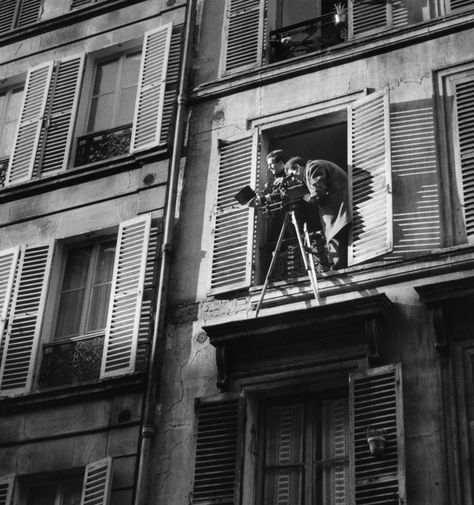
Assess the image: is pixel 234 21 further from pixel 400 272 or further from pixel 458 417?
pixel 458 417

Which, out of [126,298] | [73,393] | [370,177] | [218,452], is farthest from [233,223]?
[218,452]

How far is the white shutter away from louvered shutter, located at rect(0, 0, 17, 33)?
4771 millimetres

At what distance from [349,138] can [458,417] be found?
409 cm

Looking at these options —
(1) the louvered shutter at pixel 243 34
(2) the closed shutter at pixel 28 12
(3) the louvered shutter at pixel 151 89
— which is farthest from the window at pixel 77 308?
(2) the closed shutter at pixel 28 12

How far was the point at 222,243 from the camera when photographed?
1425 cm

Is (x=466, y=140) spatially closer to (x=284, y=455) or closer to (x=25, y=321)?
(x=284, y=455)

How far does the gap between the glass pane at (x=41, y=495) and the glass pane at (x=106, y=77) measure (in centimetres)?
608

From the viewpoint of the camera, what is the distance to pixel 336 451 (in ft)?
40.3

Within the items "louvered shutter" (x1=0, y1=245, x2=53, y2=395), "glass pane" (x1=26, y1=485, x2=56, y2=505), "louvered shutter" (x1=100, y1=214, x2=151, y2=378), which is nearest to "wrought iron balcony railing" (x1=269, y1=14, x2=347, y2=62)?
"louvered shutter" (x1=100, y1=214, x2=151, y2=378)

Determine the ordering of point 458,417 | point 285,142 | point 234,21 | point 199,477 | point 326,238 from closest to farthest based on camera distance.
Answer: point 458,417
point 199,477
point 326,238
point 285,142
point 234,21

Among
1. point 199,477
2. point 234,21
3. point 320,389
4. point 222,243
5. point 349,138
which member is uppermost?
point 234,21

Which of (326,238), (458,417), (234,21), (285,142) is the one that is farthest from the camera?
(234,21)

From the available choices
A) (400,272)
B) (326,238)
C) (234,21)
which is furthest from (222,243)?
(234,21)

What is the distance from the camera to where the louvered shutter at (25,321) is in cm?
1436
